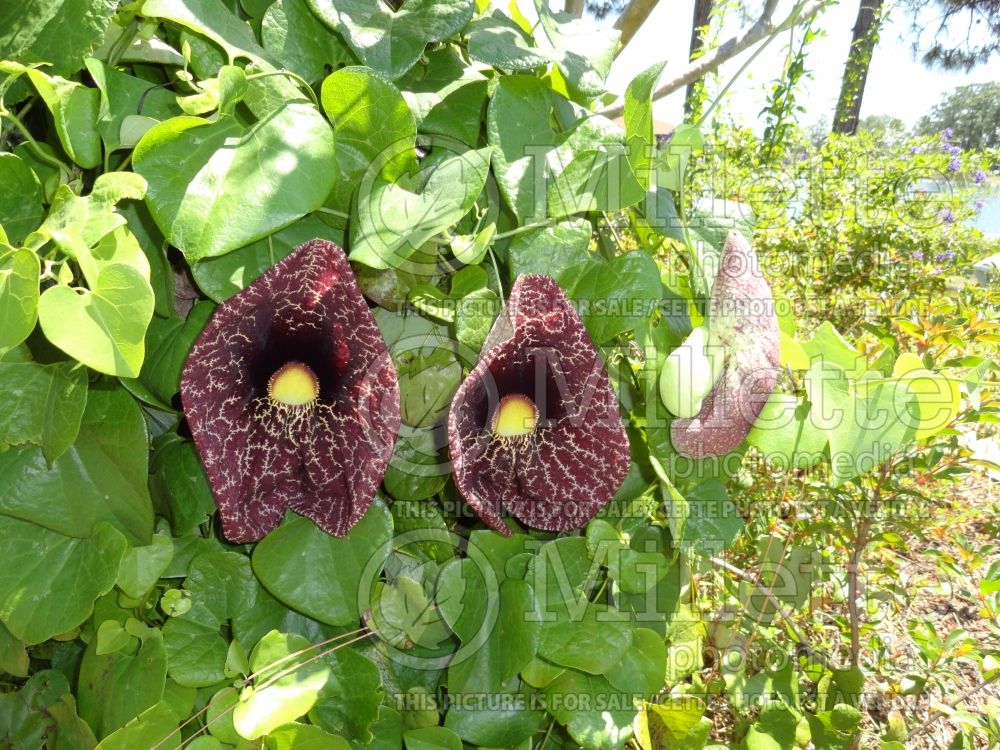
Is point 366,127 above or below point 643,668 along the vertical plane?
above

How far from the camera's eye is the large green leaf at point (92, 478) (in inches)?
17.8

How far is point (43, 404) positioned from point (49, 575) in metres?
0.11

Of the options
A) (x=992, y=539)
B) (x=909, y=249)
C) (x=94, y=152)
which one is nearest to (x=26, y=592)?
(x=94, y=152)

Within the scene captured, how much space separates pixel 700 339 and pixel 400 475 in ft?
0.70

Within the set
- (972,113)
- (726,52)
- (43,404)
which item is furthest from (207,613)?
(972,113)

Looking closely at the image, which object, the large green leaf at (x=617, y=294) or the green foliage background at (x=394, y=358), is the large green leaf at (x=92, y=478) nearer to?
the green foliage background at (x=394, y=358)

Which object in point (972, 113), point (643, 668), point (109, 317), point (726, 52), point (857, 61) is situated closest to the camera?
point (109, 317)

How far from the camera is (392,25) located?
0.45m

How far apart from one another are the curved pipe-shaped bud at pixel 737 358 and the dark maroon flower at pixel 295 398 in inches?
8.1

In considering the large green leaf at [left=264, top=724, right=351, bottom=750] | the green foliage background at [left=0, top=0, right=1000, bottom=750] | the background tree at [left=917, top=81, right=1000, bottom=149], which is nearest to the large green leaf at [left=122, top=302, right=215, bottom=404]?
the green foliage background at [left=0, top=0, right=1000, bottom=750]

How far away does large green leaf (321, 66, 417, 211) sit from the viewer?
400mm

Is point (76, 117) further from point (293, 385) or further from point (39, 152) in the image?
point (293, 385)

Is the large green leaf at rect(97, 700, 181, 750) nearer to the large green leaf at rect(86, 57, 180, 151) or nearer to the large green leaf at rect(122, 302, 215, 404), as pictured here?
the large green leaf at rect(122, 302, 215, 404)

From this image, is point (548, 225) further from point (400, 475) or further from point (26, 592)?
point (26, 592)
